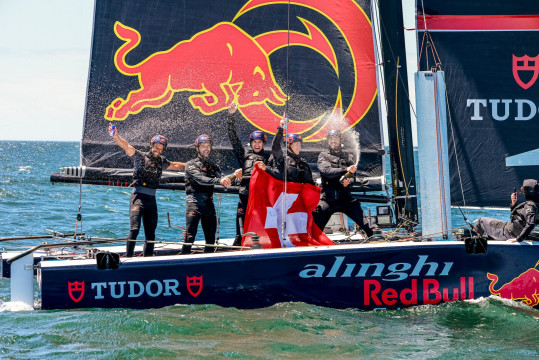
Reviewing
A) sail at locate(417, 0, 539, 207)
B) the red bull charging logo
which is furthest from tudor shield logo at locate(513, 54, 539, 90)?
the red bull charging logo

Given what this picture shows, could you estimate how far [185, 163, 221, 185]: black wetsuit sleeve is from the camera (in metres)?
8.32

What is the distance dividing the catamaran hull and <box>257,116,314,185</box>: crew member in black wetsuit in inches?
40.2

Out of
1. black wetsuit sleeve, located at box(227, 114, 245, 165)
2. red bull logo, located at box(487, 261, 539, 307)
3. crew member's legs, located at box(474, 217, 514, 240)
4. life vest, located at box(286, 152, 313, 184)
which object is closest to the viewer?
red bull logo, located at box(487, 261, 539, 307)

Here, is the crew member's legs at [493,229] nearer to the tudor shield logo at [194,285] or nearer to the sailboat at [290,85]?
the sailboat at [290,85]

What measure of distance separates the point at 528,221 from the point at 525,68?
7.35 ft

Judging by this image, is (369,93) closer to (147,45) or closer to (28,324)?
(147,45)

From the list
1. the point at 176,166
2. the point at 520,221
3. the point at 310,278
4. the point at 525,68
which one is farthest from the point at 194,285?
the point at 525,68

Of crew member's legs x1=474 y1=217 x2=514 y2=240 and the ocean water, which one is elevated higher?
crew member's legs x1=474 y1=217 x2=514 y2=240

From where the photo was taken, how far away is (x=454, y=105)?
29.9 feet

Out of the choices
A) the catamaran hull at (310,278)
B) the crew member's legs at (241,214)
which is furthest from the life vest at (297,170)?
the catamaran hull at (310,278)

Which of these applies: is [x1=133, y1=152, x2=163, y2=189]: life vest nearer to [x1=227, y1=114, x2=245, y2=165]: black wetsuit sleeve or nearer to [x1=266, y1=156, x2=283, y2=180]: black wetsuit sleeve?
[x1=227, y1=114, x2=245, y2=165]: black wetsuit sleeve

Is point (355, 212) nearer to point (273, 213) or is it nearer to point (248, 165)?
point (273, 213)

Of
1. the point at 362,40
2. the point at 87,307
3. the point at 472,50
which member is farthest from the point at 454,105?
the point at 87,307

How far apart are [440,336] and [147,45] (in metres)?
5.00
